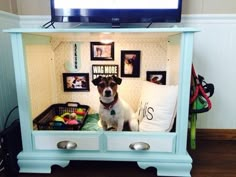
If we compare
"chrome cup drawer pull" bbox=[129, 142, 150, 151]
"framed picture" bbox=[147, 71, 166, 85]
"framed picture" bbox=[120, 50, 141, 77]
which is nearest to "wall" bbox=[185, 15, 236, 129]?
"framed picture" bbox=[147, 71, 166, 85]

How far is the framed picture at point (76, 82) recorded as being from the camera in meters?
1.41

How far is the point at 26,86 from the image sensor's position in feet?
3.14

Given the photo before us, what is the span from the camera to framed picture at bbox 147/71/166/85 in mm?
1383

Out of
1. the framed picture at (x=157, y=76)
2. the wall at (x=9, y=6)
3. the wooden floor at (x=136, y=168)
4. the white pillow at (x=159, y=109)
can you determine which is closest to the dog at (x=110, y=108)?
the white pillow at (x=159, y=109)

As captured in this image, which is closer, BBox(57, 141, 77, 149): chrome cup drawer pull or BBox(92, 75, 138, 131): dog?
BBox(57, 141, 77, 149): chrome cup drawer pull

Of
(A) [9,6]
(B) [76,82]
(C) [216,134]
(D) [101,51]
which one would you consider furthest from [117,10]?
(C) [216,134]

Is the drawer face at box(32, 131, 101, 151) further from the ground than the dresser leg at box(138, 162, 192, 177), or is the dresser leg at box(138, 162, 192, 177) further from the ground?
the drawer face at box(32, 131, 101, 151)

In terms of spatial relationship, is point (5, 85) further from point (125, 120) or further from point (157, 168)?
point (157, 168)

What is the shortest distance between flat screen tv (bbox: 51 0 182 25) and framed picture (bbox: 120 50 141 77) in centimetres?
27

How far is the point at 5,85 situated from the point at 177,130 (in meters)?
0.96

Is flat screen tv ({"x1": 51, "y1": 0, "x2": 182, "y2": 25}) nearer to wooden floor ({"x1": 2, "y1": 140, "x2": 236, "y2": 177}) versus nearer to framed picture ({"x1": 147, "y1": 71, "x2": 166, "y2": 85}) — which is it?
framed picture ({"x1": 147, "y1": 71, "x2": 166, "y2": 85})

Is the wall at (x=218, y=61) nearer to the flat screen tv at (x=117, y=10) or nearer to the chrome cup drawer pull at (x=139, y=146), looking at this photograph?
the flat screen tv at (x=117, y=10)

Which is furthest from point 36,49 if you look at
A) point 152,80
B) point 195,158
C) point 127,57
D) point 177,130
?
point 195,158

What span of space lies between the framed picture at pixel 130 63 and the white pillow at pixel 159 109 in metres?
0.27
